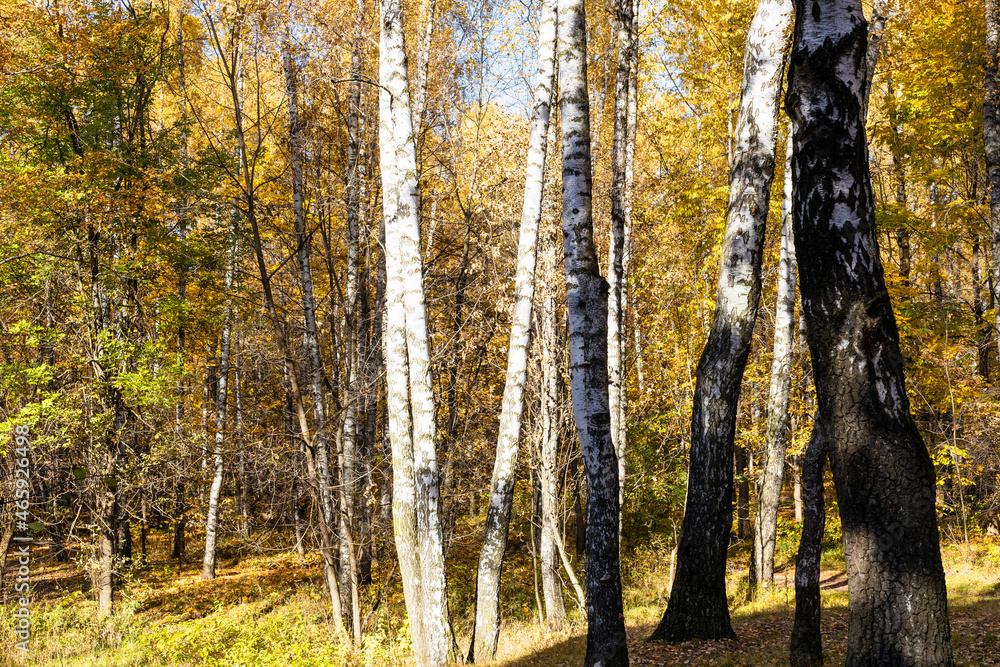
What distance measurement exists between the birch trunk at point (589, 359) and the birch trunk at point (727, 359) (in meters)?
1.57

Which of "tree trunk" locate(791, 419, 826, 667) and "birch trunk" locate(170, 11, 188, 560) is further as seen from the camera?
"birch trunk" locate(170, 11, 188, 560)

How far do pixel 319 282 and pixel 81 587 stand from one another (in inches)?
362

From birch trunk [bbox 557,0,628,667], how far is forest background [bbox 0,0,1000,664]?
420cm

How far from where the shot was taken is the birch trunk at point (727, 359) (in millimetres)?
5977

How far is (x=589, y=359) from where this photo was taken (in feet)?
16.8

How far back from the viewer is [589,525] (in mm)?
4934

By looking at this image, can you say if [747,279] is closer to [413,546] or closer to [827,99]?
[827,99]

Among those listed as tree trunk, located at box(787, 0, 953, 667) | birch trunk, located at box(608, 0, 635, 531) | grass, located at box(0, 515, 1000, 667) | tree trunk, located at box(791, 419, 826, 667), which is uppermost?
birch trunk, located at box(608, 0, 635, 531)

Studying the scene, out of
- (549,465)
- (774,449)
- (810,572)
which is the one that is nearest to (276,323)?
(549,465)

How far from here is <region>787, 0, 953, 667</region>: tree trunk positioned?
2.77 m

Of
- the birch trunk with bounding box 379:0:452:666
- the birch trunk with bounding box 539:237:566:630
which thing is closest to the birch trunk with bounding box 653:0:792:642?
the birch trunk with bounding box 379:0:452:666

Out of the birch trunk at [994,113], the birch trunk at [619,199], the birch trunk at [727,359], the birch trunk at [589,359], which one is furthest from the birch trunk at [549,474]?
the birch trunk at [994,113]

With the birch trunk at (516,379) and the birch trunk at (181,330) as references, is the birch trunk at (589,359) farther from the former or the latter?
the birch trunk at (181,330)

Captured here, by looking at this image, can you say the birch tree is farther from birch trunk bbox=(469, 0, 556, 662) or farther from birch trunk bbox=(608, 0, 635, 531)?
birch trunk bbox=(469, 0, 556, 662)
